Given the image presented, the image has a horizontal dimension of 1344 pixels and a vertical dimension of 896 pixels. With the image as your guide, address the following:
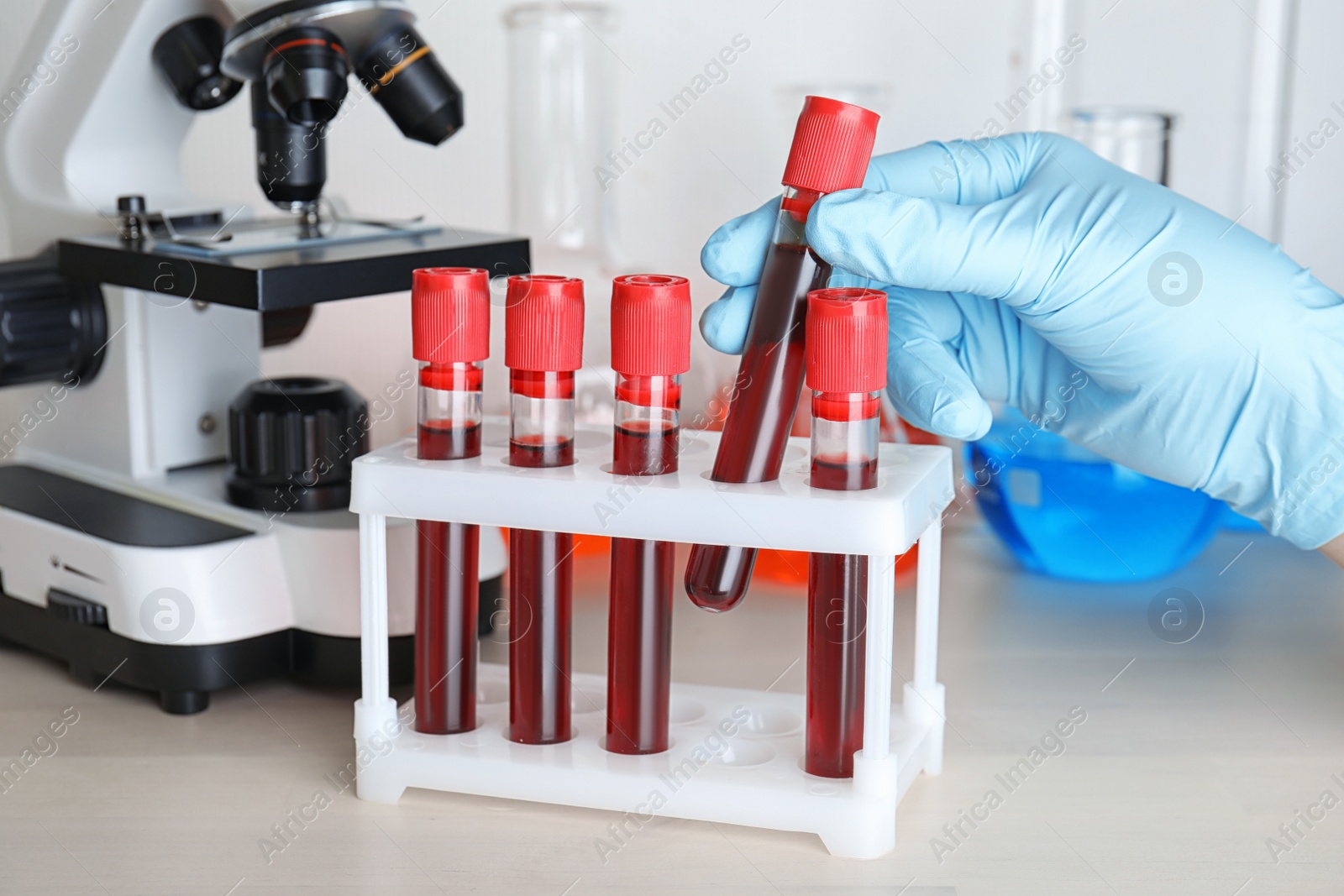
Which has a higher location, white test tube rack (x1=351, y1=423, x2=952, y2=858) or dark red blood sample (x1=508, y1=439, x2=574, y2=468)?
dark red blood sample (x1=508, y1=439, x2=574, y2=468)

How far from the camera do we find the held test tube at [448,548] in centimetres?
71

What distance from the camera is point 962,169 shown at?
82 cm

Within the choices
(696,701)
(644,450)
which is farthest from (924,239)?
(696,701)

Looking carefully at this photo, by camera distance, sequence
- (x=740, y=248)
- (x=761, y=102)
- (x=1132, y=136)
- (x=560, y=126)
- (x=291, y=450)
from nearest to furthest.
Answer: (x=740, y=248) < (x=291, y=450) < (x=1132, y=136) < (x=560, y=126) < (x=761, y=102)

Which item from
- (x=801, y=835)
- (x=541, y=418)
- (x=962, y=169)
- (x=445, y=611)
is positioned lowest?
(x=801, y=835)

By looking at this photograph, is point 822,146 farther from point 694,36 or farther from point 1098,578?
point 694,36

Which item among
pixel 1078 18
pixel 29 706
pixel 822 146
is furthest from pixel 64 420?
pixel 1078 18

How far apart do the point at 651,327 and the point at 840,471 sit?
0.12 meters

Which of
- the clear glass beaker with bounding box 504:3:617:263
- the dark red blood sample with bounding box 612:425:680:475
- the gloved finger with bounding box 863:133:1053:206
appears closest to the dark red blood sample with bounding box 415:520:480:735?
the dark red blood sample with bounding box 612:425:680:475

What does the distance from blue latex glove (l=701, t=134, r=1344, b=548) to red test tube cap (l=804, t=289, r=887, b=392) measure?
0.18 feet

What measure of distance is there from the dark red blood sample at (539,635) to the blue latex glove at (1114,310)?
15 centimetres

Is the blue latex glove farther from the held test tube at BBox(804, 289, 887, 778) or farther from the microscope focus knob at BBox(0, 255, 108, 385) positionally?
the microscope focus knob at BBox(0, 255, 108, 385)

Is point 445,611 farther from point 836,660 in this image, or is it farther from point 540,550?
point 836,660

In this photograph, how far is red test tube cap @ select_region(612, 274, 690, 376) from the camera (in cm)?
67
